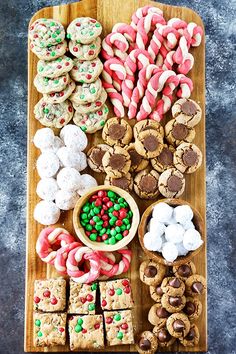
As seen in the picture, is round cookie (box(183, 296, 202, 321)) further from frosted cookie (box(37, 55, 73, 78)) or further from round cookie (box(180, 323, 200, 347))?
frosted cookie (box(37, 55, 73, 78))

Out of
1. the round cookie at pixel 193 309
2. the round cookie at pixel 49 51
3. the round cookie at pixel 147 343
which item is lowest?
the round cookie at pixel 147 343

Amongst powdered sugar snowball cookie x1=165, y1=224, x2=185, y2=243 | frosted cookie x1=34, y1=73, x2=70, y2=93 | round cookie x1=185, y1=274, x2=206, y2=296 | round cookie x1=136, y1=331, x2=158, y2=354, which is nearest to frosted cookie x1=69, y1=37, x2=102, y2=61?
frosted cookie x1=34, y1=73, x2=70, y2=93

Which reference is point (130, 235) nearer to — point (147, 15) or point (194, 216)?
point (194, 216)

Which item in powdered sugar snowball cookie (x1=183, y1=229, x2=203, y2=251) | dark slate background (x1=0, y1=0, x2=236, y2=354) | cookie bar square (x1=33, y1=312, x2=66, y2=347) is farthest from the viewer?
dark slate background (x1=0, y1=0, x2=236, y2=354)

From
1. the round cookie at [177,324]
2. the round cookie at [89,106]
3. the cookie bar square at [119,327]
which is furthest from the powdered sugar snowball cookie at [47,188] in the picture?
→ the round cookie at [177,324]

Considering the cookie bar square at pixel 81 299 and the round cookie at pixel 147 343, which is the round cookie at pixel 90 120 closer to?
the cookie bar square at pixel 81 299

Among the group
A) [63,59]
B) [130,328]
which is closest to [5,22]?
[63,59]
